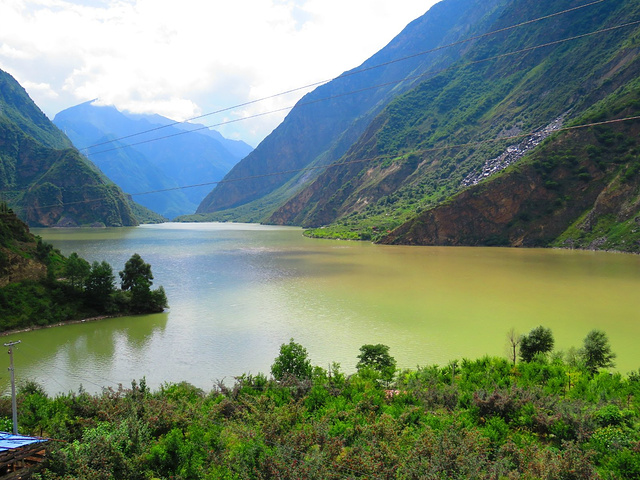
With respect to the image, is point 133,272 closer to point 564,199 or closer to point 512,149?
point 564,199

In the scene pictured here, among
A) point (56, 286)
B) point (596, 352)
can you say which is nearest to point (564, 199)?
point (596, 352)

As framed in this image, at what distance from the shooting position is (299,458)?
31.9 ft

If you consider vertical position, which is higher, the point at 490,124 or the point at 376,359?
the point at 490,124

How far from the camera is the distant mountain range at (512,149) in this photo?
62.9m

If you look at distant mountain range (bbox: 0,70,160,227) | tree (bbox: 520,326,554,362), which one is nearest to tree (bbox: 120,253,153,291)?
tree (bbox: 520,326,554,362)

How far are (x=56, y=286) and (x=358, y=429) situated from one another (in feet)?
93.7

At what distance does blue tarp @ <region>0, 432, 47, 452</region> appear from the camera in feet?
29.2

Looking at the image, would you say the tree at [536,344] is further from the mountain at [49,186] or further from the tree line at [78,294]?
the mountain at [49,186]

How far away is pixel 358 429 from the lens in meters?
11.2

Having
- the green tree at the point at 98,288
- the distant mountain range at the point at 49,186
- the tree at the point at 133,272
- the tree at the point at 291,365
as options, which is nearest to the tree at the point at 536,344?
the tree at the point at 291,365

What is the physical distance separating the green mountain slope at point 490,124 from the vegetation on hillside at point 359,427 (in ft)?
139

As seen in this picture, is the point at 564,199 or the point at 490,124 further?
the point at 490,124

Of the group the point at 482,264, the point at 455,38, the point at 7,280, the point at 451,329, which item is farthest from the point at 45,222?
the point at 455,38

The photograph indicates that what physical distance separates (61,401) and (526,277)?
128 ft
